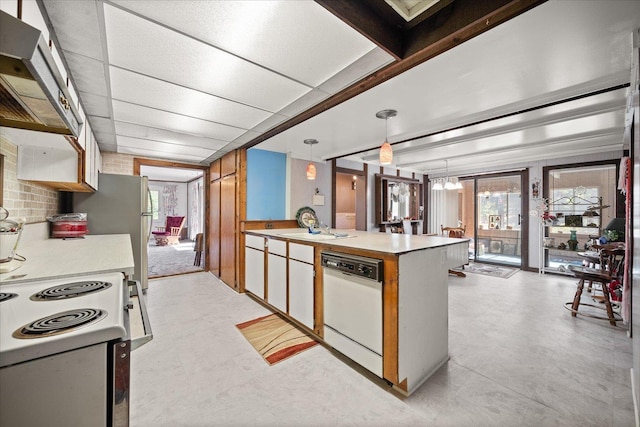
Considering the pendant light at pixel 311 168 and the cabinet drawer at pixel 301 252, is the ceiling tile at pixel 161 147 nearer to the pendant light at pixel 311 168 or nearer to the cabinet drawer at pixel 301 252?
the pendant light at pixel 311 168

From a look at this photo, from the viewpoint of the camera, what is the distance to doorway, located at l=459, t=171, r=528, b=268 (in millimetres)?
5531

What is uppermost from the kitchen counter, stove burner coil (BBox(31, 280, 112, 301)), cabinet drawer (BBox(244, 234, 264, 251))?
the kitchen counter

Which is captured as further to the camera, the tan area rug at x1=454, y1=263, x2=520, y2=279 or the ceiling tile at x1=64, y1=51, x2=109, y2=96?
the tan area rug at x1=454, y1=263, x2=520, y2=279

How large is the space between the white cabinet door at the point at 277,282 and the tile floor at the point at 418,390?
1.35ft

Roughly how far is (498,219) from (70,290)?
711 centimetres

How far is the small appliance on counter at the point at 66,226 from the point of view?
2.54 metres

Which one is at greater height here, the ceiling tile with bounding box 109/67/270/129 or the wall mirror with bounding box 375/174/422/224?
the ceiling tile with bounding box 109/67/270/129

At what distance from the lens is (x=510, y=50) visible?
5.41 ft

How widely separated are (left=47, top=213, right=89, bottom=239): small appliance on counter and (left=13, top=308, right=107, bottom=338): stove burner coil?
2.43m

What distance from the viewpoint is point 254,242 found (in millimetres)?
3609

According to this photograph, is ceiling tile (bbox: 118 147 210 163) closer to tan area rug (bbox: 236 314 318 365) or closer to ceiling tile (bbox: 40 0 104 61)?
ceiling tile (bbox: 40 0 104 61)

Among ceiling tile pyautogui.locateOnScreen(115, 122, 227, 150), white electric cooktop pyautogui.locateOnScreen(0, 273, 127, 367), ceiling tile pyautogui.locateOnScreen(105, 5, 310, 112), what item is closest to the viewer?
white electric cooktop pyautogui.locateOnScreen(0, 273, 127, 367)

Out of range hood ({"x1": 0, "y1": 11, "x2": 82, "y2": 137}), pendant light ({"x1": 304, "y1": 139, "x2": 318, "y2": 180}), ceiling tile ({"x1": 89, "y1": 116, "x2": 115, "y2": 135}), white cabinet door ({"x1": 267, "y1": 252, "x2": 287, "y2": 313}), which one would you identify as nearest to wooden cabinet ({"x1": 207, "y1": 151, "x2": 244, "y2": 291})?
white cabinet door ({"x1": 267, "y1": 252, "x2": 287, "y2": 313})

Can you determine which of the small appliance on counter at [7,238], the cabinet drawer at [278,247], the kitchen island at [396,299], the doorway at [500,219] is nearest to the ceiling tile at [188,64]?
the small appliance on counter at [7,238]
